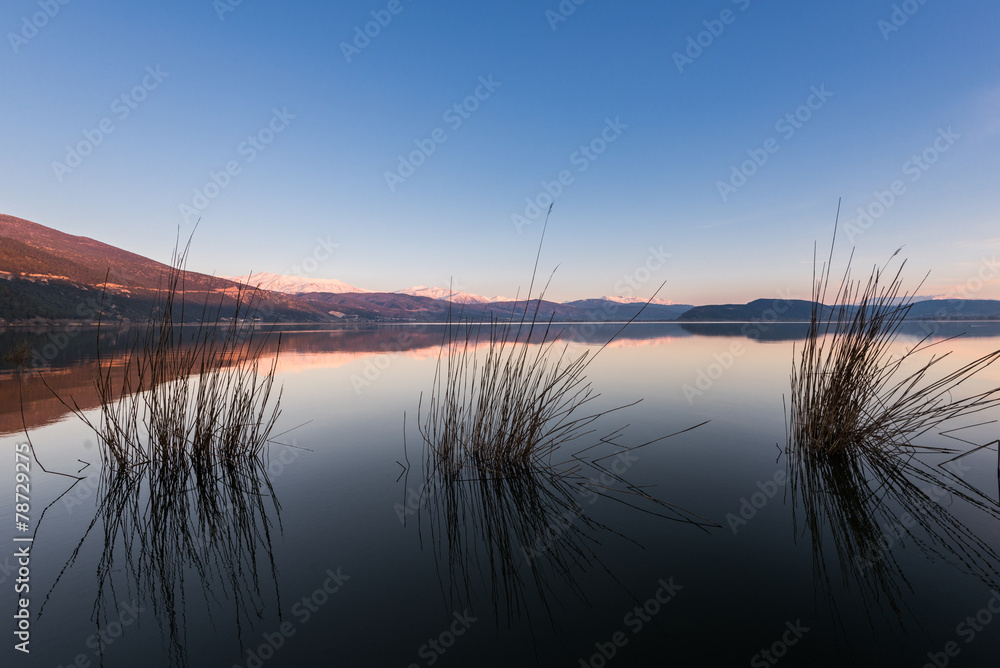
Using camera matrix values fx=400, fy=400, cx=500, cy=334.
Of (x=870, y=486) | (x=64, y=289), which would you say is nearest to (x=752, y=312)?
(x=870, y=486)

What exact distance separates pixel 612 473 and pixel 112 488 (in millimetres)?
4451

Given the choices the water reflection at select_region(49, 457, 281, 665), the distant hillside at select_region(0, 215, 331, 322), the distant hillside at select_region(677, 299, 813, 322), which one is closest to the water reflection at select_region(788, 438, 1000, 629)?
the water reflection at select_region(49, 457, 281, 665)

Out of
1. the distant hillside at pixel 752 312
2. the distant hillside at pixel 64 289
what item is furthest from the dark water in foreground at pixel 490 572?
the distant hillside at pixel 752 312

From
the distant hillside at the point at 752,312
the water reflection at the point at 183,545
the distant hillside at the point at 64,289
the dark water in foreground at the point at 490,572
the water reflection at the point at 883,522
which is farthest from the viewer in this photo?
the distant hillside at the point at 752,312

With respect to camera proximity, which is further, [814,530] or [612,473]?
[612,473]

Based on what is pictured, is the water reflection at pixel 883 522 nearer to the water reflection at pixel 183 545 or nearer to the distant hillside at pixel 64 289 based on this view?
the water reflection at pixel 183 545

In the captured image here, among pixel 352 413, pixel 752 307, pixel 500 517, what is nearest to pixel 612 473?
pixel 500 517

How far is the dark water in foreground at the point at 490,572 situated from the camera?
5.87 ft

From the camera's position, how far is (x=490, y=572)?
7.77 feet

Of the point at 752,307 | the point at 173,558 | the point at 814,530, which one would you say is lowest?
the point at 173,558

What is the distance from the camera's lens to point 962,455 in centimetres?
391

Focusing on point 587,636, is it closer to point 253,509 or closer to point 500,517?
point 500,517

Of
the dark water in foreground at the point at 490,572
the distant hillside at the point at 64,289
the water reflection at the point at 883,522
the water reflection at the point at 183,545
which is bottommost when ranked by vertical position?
the water reflection at the point at 183,545

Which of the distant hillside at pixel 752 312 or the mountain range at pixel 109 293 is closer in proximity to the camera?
the mountain range at pixel 109 293
